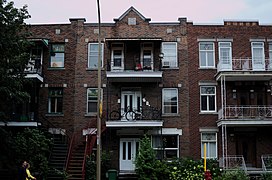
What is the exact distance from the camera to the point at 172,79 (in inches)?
1143

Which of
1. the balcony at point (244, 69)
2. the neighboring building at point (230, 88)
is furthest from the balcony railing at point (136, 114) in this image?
the balcony at point (244, 69)

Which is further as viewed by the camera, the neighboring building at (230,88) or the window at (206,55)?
the window at (206,55)

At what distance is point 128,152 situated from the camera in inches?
1109

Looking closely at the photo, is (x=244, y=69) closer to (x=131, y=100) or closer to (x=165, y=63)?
(x=165, y=63)

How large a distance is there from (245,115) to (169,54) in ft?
21.6

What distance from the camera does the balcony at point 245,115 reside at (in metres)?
26.9

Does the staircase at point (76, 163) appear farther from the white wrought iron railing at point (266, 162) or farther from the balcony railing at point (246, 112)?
the white wrought iron railing at point (266, 162)

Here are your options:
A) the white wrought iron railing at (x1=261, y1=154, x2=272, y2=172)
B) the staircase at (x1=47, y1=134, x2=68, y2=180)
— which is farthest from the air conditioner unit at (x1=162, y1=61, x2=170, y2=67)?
the white wrought iron railing at (x1=261, y1=154, x2=272, y2=172)

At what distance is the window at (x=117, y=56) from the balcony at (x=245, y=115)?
7.45 m

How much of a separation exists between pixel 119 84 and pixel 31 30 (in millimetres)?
7524

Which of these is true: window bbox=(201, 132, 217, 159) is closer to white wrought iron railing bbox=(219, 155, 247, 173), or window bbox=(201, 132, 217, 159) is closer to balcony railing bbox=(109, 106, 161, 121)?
white wrought iron railing bbox=(219, 155, 247, 173)

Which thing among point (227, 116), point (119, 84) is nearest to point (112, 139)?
point (119, 84)

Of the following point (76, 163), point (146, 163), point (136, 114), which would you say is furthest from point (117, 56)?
point (146, 163)

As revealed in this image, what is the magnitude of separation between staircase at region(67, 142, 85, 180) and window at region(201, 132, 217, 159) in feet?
26.2
